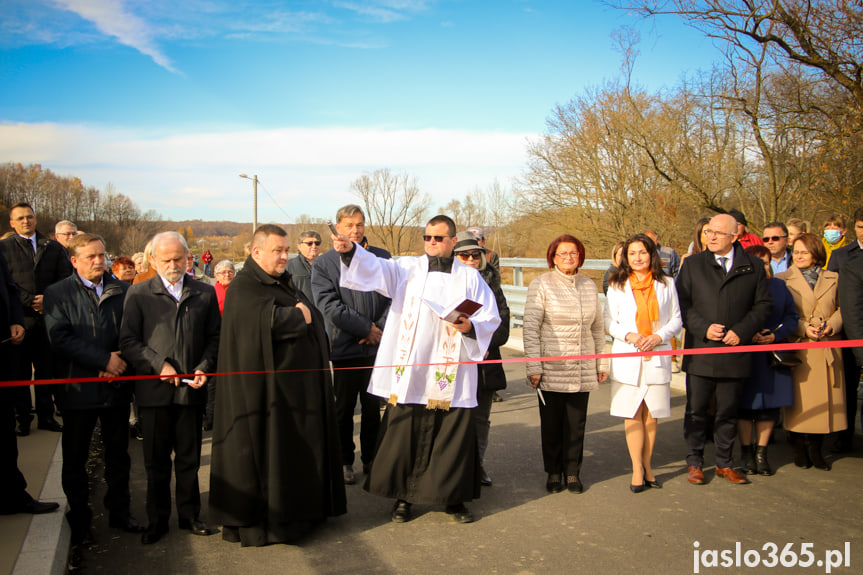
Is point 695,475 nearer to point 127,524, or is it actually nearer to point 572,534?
point 572,534

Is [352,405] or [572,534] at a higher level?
[352,405]

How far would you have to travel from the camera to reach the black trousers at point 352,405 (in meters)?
5.52

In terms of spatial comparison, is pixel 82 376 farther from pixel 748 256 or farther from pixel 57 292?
pixel 748 256

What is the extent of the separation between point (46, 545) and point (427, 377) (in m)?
2.54

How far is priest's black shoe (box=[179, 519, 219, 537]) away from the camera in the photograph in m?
4.37

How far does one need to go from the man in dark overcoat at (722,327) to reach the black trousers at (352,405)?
266 centimetres

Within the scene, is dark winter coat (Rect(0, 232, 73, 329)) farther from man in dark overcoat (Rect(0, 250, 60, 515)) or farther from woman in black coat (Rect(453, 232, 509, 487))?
woman in black coat (Rect(453, 232, 509, 487))

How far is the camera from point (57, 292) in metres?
4.36

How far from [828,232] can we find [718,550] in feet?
17.2

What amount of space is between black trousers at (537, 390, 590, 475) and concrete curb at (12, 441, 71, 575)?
3.41m

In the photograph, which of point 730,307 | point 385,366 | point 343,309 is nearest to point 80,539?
point 385,366

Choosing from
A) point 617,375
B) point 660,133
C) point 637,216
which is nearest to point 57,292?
point 617,375

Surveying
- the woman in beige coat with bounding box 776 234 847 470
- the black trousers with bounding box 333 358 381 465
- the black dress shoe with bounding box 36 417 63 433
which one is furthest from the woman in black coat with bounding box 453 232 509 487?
the black dress shoe with bounding box 36 417 63 433

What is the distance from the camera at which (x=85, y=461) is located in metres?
4.23
